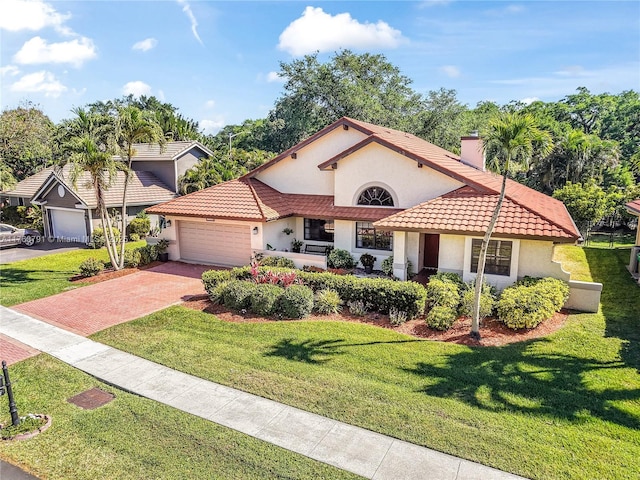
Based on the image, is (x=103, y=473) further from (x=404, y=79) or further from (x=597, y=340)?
(x=404, y=79)

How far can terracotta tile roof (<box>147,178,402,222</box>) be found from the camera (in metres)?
19.1

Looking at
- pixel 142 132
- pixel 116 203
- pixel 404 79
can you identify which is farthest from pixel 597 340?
pixel 404 79

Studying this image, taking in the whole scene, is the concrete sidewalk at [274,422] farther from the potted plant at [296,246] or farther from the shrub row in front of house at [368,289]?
the potted plant at [296,246]

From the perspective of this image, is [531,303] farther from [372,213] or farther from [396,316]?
[372,213]

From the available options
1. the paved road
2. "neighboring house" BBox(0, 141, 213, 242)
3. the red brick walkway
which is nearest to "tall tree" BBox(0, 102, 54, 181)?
"neighboring house" BBox(0, 141, 213, 242)

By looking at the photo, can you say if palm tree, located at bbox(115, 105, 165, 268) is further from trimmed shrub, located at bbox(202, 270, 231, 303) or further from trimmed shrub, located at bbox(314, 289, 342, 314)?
trimmed shrub, located at bbox(314, 289, 342, 314)

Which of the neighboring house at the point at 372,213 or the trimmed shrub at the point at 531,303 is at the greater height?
the neighboring house at the point at 372,213

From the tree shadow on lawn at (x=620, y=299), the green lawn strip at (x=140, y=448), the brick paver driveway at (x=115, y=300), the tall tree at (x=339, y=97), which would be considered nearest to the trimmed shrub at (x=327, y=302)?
the brick paver driveway at (x=115, y=300)

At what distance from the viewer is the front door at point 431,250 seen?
60.6ft

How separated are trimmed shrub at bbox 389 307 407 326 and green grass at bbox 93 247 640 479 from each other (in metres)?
0.68

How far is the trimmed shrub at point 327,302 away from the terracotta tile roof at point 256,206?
554 cm

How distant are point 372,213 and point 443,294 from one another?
6.39 m

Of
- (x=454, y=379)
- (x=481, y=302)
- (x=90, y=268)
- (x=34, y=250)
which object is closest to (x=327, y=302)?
(x=481, y=302)

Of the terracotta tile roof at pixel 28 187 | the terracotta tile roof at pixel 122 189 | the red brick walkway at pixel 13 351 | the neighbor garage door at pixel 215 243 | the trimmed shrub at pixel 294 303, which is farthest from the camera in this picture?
the terracotta tile roof at pixel 28 187
